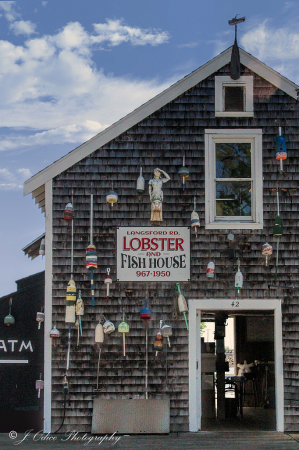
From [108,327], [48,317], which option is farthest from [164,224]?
[48,317]

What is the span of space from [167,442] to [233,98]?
5.24 m

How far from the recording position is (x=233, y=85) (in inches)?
351

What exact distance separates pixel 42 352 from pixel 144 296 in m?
1.85

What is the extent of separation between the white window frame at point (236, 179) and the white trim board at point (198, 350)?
115 cm

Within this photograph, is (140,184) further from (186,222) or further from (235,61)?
(235,61)

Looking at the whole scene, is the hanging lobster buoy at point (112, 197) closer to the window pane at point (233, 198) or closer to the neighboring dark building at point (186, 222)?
the neighboring dark building at point (186, 222)

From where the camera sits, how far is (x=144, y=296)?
8.52m

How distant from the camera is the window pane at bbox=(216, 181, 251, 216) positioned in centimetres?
881

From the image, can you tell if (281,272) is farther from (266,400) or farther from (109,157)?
(266,400)

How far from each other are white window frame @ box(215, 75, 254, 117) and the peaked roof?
0.20 m

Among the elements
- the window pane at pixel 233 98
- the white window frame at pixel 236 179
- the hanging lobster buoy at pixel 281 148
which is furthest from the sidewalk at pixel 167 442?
the window pane at pixel 233 98

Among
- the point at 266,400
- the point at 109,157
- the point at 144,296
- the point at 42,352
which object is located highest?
the point at 109,157

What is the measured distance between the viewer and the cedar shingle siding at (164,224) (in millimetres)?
8375

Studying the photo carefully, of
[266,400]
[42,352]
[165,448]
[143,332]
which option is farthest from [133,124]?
[266,400]
